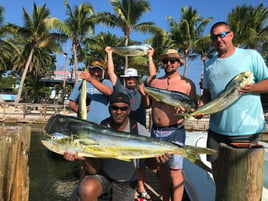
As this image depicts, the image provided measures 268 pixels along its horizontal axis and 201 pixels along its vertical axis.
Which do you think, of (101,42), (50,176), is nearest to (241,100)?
(50,176)

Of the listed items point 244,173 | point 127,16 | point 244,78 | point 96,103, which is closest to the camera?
point 244,173

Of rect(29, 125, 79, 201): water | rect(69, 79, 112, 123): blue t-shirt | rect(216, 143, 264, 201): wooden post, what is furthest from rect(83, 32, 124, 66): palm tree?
rect(216, 143, 264, 201): wooden post

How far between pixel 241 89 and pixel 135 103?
4.38 ft

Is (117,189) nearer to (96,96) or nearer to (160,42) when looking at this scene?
(96,96)

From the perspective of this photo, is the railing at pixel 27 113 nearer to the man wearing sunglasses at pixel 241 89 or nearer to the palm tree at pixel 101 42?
the palm tree at pixel 101 42

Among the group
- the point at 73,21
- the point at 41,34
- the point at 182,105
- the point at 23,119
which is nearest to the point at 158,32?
the point at 73,21

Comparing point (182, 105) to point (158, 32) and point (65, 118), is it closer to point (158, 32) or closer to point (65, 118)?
point (65, 118)

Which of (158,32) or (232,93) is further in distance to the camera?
(158,32)

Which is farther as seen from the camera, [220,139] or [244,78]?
[220,139]

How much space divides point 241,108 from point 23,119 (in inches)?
505

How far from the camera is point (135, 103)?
3.18 m

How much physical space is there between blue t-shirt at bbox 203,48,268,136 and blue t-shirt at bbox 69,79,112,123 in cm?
127

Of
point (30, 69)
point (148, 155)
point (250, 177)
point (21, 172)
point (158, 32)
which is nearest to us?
point (250, 177)

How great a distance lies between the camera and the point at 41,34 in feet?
68.7
